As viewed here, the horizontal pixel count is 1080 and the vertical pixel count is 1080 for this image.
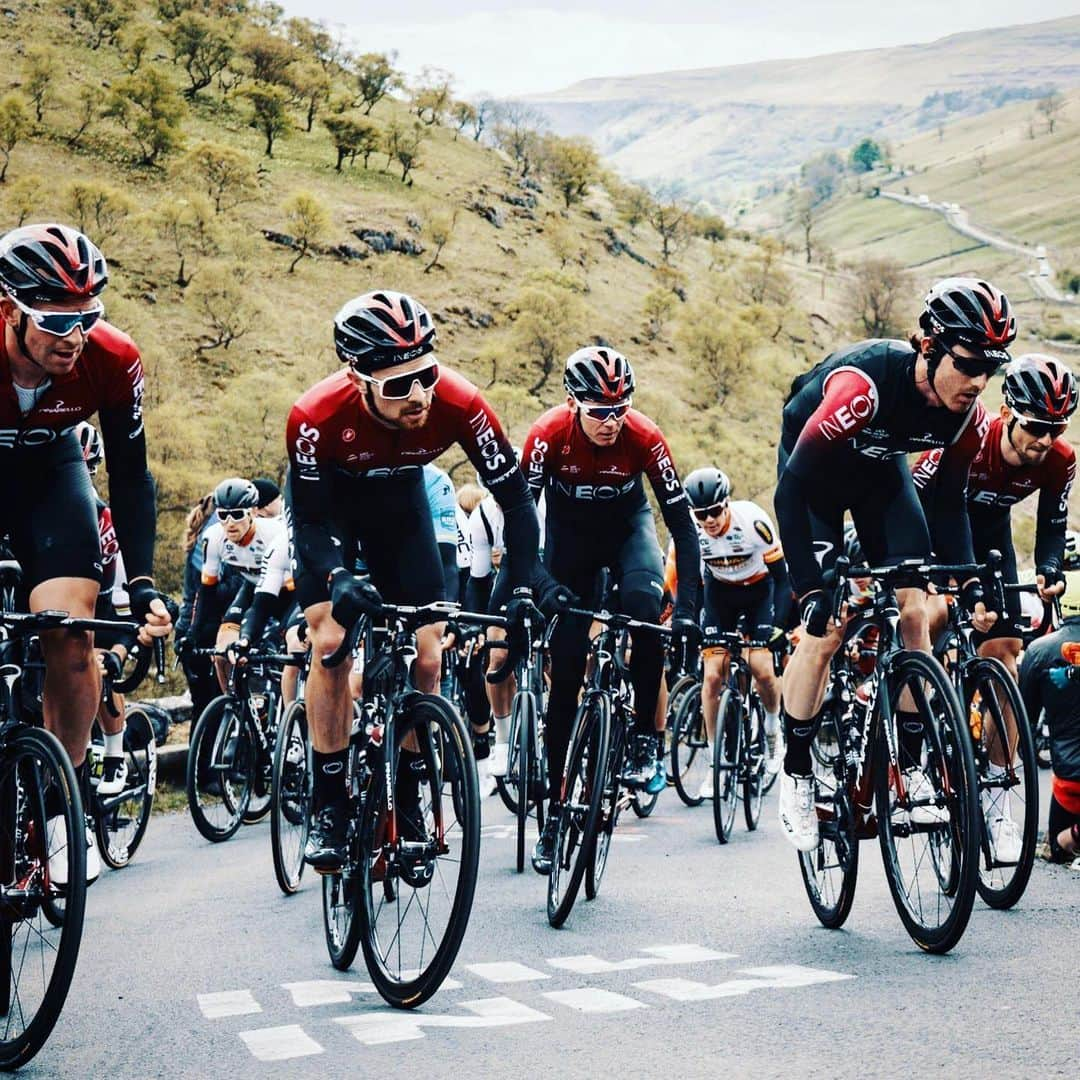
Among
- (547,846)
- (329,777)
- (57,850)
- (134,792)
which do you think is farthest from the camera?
(134,792)

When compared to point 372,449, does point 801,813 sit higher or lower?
lower

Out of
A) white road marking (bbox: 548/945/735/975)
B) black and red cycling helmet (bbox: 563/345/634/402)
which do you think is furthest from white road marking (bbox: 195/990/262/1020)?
black and red cycling helmet (bbox: 563/345/634/402)

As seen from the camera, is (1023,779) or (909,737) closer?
(909,737)

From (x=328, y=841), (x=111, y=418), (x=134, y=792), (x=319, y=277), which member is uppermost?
(x=319, y=277)

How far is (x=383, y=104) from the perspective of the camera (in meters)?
98.0

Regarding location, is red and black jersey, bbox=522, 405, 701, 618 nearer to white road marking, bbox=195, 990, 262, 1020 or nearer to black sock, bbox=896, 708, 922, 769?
black sock, bbox=896, 708, 922, 769

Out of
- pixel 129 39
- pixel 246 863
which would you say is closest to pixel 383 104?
pixel 129 39

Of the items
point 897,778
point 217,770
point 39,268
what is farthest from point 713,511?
point 39,268

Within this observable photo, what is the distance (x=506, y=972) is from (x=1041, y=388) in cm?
423

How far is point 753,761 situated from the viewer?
9.98 meters

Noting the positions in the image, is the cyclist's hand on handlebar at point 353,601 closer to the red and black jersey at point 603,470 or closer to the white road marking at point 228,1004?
the white road marking at point 228,1004

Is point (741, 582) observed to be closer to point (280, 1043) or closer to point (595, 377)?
point (595, 377)

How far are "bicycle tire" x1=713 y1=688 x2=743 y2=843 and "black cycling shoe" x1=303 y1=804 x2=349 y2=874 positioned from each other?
3.95 meters

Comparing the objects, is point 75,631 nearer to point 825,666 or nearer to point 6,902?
point 6,902
